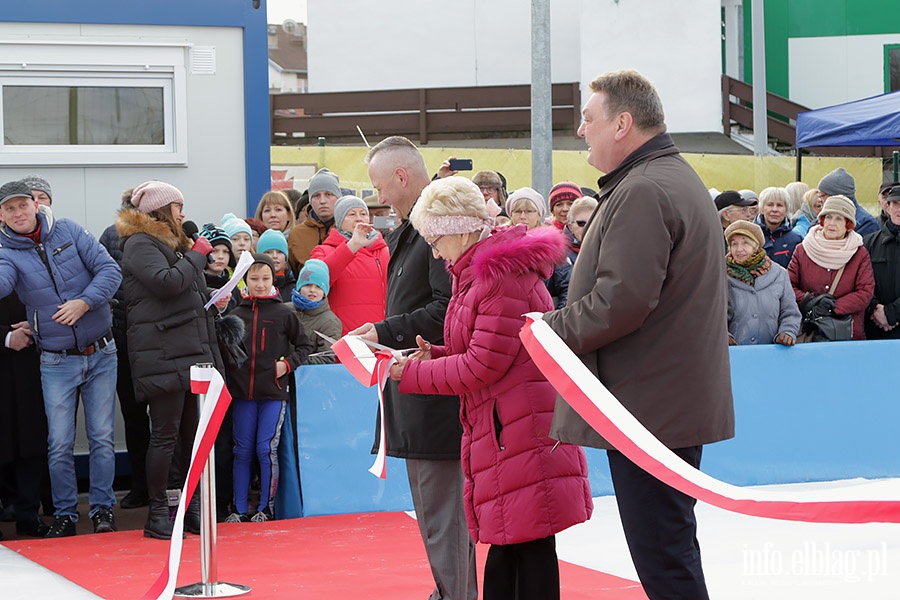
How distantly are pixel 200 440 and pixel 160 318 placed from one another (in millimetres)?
1480

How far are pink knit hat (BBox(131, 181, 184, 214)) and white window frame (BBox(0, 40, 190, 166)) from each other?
1421 millimetres

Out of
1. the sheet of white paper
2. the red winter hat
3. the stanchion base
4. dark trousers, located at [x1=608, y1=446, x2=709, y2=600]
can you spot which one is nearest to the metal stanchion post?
the stanchion base

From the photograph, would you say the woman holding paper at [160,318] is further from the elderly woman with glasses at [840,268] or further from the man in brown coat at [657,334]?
the elderly woman with glasses at [840,268]

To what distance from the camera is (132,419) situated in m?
8.09

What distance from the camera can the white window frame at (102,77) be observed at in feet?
27.4

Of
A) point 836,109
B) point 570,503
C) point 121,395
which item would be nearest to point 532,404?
point 570,503

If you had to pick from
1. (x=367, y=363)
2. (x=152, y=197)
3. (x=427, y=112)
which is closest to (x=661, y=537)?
(x=367, y=363)

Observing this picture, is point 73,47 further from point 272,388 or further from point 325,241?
point 272,388

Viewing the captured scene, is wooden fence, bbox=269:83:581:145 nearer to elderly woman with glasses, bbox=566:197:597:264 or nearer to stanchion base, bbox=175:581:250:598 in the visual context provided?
elderly woman with glasses, bbox=566:197:597:264

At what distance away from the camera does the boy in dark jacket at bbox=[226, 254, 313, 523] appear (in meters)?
7.67

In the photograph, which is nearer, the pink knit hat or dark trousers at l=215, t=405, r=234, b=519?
the pink knit hat

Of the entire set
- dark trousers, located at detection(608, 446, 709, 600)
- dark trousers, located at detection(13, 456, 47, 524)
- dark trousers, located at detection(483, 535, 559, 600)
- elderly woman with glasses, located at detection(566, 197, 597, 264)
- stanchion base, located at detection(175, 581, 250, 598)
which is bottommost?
stanchion base, located at detection(175, 581, 250, 598)

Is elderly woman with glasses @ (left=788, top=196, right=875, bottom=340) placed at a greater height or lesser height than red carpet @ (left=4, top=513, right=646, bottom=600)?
greater

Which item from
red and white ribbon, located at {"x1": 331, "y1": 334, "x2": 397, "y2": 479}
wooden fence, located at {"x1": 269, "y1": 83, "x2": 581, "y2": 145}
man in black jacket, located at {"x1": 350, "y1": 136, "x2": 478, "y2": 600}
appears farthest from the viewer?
wooden fence, located at {"x1": 269, "y1": 83, "x2": 581, "y2": 145}
